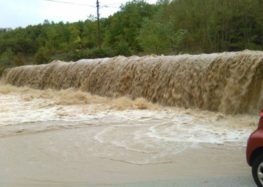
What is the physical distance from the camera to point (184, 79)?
13977 mm

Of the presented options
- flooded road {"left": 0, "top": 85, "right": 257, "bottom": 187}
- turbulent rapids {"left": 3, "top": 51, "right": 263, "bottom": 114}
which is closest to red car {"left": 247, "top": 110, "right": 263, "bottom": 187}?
flooded road {"left": 0, "top": 85, "right": 257, "bottom": 187}

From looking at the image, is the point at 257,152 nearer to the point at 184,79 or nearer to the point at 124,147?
the point at 124,147

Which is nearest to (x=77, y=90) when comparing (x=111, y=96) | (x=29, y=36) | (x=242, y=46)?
(x=111, y=96)

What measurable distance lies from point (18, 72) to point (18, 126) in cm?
1663

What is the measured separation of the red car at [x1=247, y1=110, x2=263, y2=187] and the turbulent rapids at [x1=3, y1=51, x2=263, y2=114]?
260 inches

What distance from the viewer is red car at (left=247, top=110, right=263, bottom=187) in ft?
16.3

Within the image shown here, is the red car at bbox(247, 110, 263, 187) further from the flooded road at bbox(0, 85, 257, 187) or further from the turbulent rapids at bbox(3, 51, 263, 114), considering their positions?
the turbulent rapids at bbox(3, 51, 263, 114)

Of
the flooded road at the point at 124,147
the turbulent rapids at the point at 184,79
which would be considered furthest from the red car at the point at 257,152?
the turbulent rapids at the point at 184,79

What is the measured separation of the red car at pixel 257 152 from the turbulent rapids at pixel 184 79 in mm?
6612

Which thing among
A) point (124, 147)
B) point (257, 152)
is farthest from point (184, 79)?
point (257, 152)

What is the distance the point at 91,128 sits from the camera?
10.5 metres

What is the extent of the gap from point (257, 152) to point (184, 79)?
9.00 meters

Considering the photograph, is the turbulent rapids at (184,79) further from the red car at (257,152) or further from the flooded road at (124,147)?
the red car at (257,152)

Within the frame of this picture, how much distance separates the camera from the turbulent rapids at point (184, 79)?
39.0 ft
